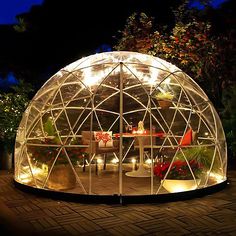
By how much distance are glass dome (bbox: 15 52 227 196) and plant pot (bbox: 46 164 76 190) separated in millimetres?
18

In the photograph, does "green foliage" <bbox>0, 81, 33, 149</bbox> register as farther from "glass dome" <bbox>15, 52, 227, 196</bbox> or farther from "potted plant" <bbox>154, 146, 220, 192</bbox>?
"potted plant" <bbox>154, 146, 220, 192</bbox>

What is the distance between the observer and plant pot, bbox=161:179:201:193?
6.98 meters

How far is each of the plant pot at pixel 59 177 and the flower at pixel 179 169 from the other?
164cm

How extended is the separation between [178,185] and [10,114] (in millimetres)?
5600

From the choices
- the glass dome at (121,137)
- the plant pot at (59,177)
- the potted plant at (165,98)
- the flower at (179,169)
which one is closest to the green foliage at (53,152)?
the glass dome at (121,137)

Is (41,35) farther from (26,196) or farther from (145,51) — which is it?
(26,196)

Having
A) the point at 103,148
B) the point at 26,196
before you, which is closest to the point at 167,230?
the point at 26,196

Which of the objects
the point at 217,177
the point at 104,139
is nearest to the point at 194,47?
the point at 104,139

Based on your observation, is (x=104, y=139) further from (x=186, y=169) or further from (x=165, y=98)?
(x=186, y=169)

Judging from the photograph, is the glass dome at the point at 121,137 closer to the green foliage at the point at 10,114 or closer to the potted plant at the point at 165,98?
the potted plant at the point at 165,98

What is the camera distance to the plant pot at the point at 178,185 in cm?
698

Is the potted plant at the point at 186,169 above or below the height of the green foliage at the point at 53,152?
below

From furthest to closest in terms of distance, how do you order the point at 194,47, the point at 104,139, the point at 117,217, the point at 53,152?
the point at 194,47 → the point at 104,139 → the point at 53,152 → the point at 117,217

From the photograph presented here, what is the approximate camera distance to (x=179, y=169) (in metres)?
7.09
